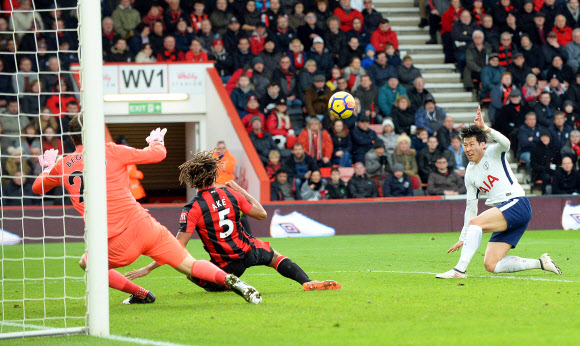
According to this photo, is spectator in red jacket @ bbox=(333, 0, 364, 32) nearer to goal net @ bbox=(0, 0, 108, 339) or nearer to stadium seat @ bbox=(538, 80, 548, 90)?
stadium seat @ bbox=(538, 80, 548, 90)

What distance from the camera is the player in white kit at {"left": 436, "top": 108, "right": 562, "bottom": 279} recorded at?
8.84 m

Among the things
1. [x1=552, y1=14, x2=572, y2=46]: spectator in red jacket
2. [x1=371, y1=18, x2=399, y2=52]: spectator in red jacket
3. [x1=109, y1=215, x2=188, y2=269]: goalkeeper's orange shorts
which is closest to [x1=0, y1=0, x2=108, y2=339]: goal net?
[x1=109, y1=215, x2=188, y2=269]: goalkeeper's orange shorts

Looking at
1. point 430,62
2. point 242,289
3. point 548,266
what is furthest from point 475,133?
point 430,62

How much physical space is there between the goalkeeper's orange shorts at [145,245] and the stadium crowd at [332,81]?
10306 millimetres

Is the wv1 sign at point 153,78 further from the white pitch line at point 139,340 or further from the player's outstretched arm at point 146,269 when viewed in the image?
the white pitch line at point 139,340

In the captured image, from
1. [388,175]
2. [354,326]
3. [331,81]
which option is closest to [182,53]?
[331,81]

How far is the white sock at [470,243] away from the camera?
8.73m

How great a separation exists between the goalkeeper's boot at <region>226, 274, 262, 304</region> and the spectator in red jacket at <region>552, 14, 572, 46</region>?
17627 millimetres

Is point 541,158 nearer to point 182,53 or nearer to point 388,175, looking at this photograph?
point 388,175

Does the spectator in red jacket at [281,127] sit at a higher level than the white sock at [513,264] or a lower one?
higher

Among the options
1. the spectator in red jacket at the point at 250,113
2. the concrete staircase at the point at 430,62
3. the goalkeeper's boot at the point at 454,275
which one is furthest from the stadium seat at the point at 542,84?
the goalkeeper's boot at the point at 454,275

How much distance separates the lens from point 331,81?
20016 mm

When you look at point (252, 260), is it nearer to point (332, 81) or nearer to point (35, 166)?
point (35, 166)

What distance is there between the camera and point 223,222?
7891mm
